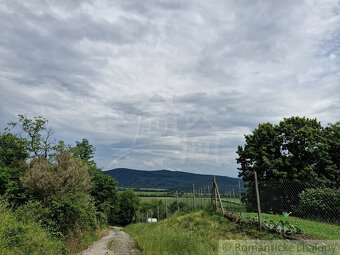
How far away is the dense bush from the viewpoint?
9668 mm

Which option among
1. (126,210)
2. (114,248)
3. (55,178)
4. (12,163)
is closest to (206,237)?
(114,248)

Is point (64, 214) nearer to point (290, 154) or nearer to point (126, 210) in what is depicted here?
point (290, 154)

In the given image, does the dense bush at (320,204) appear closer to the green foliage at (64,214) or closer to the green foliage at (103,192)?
the green foliage at (64,214)

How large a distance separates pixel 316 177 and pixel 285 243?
64.1 ft

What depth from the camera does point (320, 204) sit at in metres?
10.6

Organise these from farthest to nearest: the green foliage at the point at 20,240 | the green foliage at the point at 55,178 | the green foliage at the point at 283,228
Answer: the green foliage at the point at 55,178, the green foliage at the point at 283,228, the green foliage at the point at 20,240

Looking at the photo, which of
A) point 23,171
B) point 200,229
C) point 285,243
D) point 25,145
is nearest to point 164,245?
point 200,229

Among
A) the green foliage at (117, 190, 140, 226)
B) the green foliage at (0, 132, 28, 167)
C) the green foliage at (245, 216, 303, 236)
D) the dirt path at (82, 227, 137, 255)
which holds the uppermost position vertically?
the green foliage at (0, 132, 28, 167)

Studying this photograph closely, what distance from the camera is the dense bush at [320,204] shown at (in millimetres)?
9668

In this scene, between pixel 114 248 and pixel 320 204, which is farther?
pixel 114 248

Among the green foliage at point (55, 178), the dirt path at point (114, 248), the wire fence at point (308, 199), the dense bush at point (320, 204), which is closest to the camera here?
the dense bush at point (320, 204)

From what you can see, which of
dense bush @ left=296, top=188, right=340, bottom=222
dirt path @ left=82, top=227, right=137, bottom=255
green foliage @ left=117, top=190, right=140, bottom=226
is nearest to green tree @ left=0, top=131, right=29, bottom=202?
dirt path @ left=82, top=227, right=137, bottom=255

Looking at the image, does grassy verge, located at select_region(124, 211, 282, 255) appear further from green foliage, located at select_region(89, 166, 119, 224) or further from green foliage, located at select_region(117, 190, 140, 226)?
green foliage, located at select_region(117, 190, 140, 226)

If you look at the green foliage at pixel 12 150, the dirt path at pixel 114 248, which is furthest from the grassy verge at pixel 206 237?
the green foliage at pixel 12 150
